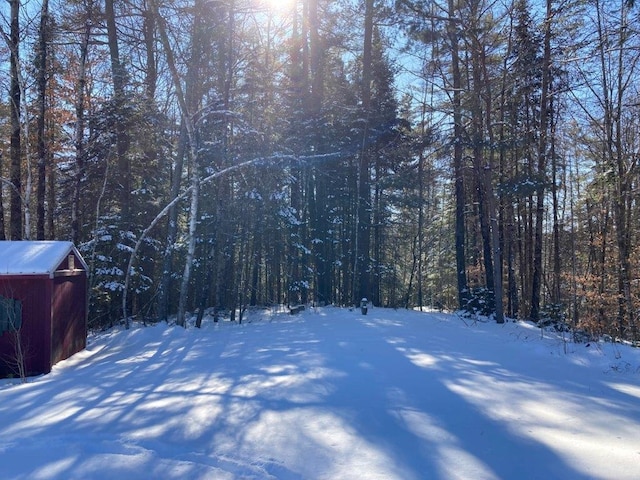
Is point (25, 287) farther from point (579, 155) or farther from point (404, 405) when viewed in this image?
point (579, 155)

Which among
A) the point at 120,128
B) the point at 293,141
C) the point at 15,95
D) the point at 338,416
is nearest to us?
the point at 338,416

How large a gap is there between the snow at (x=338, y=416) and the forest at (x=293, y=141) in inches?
182

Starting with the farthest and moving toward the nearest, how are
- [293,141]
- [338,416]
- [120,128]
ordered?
[293,141] → [120,128] → [338,416]

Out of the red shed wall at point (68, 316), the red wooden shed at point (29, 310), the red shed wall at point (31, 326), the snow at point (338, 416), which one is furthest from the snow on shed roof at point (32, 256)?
the snow at point (338, 416)

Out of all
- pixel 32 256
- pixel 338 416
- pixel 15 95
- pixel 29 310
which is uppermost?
pixel 15 95

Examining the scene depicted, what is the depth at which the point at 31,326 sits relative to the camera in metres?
7.52

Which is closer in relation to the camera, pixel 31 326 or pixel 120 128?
pixel 31 326

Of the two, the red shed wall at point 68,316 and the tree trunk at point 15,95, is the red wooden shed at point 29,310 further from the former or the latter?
the tree trunk at point 15,95

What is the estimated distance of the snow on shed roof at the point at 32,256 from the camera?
7477 mm

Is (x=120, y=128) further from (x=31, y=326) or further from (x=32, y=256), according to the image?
(x=31, y=326)

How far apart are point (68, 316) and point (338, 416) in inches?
274

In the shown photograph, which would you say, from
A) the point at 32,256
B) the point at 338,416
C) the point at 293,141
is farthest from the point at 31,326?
the point at 293,141

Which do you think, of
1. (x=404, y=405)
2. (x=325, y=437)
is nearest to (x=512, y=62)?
(x=404, y=405)

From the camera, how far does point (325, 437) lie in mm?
3484
